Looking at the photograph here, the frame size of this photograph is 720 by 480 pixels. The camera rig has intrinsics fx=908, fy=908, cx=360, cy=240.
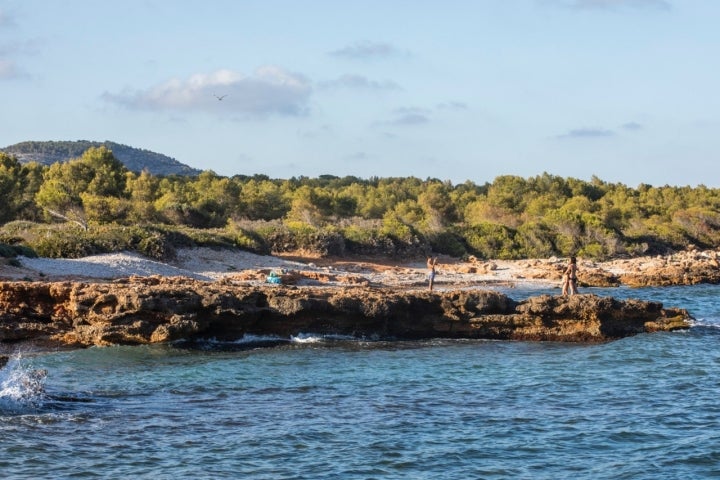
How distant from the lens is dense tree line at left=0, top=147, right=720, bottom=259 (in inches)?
1989

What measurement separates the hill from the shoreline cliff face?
135802mm

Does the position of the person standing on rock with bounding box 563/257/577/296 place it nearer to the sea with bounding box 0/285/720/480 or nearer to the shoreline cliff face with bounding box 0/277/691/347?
the shoreline cliff face with bounding box 0/277/691/347

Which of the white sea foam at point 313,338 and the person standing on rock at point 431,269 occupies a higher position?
the person standing on rock at point 431,269

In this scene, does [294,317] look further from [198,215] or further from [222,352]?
[198,215]

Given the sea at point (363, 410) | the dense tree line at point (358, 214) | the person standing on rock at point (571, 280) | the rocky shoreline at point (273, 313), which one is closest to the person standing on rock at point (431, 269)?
the person standing on rock at point (571, 280)

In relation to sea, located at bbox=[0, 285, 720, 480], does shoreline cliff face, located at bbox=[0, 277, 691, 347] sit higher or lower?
higher

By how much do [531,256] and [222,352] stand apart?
135 ft

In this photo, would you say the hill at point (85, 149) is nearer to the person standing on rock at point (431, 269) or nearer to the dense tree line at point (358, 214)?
the dense tree line at point (358, 214)

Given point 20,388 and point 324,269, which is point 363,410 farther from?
point 324,269

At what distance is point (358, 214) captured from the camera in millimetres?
75875

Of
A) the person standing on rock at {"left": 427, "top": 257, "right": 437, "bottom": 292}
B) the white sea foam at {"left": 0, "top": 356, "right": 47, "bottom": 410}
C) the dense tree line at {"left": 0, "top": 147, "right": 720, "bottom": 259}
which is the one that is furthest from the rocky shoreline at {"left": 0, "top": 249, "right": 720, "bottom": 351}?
the dense tree line at {"left": 0, "top": 147, "right": 720, "bottom": 259}

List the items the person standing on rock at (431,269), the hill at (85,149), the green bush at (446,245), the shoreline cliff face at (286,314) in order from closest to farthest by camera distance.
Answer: the shoreline cliff face at (286,314) < the person standing on rock at (431,269) < the green bush at (446,245) < the hill at (85,149)

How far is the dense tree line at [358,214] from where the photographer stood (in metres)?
50.5

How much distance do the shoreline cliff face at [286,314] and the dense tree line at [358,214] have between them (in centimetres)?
2054
